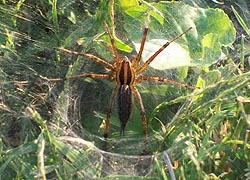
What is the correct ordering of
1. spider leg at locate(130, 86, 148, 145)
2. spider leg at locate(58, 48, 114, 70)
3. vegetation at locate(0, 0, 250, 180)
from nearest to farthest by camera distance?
vegetation at locate(0, 0, 250, 180) < spider leg at locate(130, 86, 148, 145) < spider leg at locate(58, 48, 114, 70)

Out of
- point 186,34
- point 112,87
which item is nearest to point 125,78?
point 112,87

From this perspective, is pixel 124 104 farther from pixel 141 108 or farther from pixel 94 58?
pixel 94 58

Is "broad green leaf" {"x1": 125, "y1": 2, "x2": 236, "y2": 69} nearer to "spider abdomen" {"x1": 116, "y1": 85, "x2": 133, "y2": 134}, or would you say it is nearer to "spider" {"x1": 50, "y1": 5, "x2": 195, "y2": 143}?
"spider" {"x1": 50, "y1": 5, "x2": 195, "y2": 143}

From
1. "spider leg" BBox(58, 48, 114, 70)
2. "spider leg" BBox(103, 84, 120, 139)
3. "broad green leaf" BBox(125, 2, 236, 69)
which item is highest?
"broad green leaf" BBox(125, 2, 236, 69)

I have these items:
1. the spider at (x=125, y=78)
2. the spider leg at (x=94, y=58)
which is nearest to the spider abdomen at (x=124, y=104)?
the spider at (x=125, y=78)

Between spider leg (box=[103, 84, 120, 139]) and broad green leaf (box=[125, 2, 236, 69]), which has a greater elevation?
broad green leaf (box=[125, 2, 236, 69])

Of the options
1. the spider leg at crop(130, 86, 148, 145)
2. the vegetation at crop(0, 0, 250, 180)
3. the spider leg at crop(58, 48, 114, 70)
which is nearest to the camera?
the vegetation at crop(0, 0, 250, 180)

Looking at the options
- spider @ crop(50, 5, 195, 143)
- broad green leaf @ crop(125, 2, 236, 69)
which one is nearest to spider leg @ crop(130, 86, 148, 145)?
spider @ crop(50, 5, 195, 143)

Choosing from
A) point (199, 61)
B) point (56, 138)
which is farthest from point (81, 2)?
point (56, 138)
